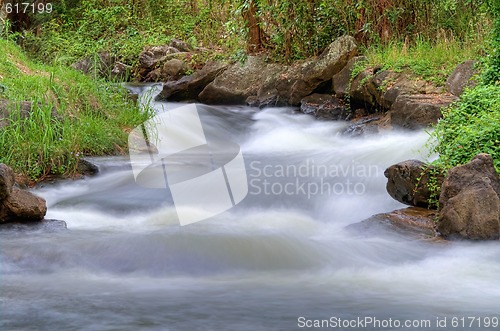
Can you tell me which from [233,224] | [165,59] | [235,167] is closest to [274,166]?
[235,167]

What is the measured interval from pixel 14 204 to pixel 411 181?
3.63 m

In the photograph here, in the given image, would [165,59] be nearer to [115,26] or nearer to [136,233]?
[115,26]

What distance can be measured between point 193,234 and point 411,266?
1858 millimetres

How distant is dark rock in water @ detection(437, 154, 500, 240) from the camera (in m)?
5.59

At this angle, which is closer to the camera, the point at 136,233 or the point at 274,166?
the point at 136,233

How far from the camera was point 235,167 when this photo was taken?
889cm

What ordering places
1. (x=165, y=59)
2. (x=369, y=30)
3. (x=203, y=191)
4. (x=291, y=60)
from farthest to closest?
(x=165, y=59) < (x=291, y=60) < (x=369, y=30) < (x=203, y=191)

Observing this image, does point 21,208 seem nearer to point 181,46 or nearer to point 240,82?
point 240,82

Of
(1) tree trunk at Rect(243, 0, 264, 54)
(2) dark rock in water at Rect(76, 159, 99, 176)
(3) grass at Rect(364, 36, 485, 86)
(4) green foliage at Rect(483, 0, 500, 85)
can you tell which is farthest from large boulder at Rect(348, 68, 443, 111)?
(2) dark rock in water at Rect(76, 159, 99, 176)

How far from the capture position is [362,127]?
33.9ft

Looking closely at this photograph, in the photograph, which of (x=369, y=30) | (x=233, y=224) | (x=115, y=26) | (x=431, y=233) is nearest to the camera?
(x=431, y=233)

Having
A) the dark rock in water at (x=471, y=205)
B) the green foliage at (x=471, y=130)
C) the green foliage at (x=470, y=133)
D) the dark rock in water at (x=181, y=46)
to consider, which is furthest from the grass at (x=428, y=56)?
the dark rock in water at (x=181, y=46)

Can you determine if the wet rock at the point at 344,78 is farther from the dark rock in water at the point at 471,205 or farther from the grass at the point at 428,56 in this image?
the dark rock in water at the point at 471,205

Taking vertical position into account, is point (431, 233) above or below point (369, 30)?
below
